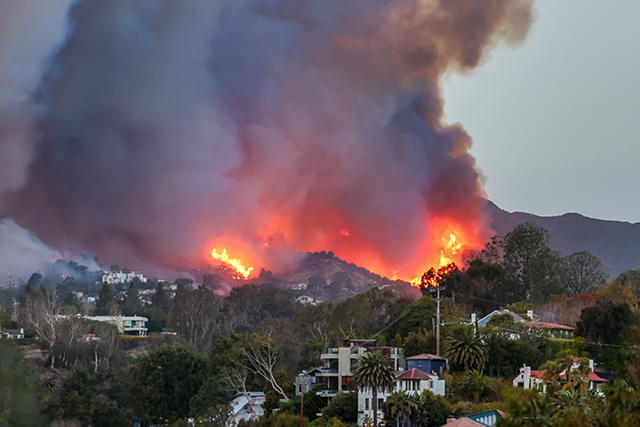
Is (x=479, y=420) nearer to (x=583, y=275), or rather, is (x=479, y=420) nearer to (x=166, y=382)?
(x=166, y=382)

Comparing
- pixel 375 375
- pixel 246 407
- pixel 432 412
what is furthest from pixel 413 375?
pixel 246 407

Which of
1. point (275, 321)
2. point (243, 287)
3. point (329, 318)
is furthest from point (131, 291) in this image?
point (329, 318)

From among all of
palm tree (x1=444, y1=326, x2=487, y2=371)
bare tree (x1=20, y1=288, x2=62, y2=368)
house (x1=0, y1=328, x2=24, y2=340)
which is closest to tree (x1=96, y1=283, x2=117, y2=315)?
bare tree (x1=20, y1=288, x2=62, y2=368)

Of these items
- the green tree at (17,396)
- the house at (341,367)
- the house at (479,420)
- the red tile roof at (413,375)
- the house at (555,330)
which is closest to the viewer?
the house at (479,420)

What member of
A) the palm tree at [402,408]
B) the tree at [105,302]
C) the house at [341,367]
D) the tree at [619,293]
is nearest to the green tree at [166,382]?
the house at [341,367]

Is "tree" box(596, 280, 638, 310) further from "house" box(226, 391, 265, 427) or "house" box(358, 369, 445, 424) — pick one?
"house" box(226, 391, 265, 427)

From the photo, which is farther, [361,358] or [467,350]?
[467,350]

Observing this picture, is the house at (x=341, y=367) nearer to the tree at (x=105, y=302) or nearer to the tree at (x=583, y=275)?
the tree at (x=583, y=275)
